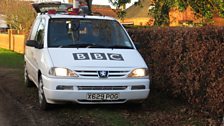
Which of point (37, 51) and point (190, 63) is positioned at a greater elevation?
point (190, 63)

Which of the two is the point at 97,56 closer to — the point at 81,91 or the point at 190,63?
the point at 81,91

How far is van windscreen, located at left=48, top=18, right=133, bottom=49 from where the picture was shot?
9.14 m

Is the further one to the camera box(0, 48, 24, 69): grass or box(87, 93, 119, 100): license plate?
box(0, 48, 24, 69): grass

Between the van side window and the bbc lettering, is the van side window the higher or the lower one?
the higher one

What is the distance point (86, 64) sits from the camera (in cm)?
820

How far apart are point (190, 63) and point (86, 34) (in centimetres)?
225

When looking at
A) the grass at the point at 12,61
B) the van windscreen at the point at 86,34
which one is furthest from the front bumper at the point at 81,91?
the grass at the point at 12,61

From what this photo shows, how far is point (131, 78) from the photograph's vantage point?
830cm

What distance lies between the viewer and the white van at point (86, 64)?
805 cm

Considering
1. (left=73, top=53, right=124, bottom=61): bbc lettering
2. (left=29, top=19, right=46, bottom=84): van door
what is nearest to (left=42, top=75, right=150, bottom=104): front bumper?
(left=73, top=53, right=124, bottom=61): bbc lettering

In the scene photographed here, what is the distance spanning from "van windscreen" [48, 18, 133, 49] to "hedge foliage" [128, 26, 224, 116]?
0.80 meters

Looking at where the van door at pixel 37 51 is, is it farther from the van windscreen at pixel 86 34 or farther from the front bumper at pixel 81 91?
the front bumper at pixel 81 91

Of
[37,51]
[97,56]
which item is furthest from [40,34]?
[97,56]

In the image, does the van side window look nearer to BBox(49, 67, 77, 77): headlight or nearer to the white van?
the white van
